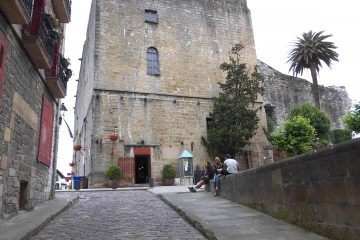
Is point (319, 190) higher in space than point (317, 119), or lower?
lower

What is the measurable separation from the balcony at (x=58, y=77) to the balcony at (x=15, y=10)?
3642mm

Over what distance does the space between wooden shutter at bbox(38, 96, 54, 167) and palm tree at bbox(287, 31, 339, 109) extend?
23643 millimetres

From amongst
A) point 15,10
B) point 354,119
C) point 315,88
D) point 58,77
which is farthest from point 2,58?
point 315,88

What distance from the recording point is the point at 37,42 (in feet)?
26.1

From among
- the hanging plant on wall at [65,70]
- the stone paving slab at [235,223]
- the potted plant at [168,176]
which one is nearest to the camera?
the stone paving slab at [235,223]

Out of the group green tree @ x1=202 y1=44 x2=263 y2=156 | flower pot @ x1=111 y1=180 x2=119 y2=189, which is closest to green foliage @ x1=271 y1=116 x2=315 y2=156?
green tree @ x1=202 y1=44 x2=263 y2=156

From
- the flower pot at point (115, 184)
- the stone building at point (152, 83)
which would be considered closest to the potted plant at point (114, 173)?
the flower pot at point (115, 184)

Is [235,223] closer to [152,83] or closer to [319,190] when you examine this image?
[319,190]

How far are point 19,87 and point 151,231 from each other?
4.23 meters

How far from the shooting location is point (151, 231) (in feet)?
21.3

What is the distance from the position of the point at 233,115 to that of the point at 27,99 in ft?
48.8

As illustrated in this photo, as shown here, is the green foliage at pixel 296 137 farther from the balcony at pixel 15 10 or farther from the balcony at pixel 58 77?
the balcony at pixel 15 10

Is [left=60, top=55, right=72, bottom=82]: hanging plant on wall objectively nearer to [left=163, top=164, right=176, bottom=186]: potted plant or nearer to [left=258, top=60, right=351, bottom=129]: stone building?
[left=163, top=164, right=176, bottom=186]: potted plant

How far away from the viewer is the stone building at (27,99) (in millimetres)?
6828
